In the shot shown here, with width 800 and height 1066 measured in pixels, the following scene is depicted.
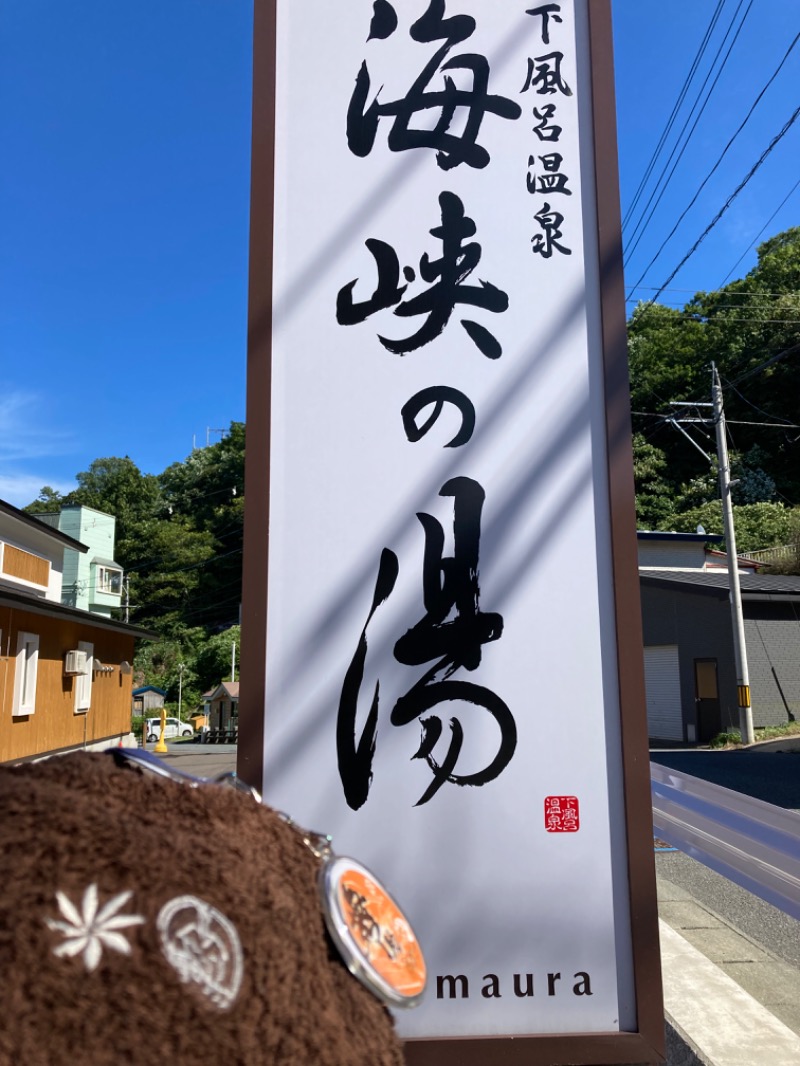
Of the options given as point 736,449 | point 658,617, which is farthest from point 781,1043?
point 736,449

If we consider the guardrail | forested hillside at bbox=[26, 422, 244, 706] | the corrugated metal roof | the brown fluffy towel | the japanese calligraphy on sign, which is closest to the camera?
the brown fluffy towel

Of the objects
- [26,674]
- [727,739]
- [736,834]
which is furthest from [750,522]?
[736,834]

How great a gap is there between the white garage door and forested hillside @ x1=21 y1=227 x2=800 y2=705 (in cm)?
864

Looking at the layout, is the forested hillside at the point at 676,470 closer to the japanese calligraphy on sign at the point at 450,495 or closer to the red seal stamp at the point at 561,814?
the japanese calligraphy on sign at the point at 450,495

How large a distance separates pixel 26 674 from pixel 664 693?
55.3 ft

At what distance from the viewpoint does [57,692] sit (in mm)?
16688

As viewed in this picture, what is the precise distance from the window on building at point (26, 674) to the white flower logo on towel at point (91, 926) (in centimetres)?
1550

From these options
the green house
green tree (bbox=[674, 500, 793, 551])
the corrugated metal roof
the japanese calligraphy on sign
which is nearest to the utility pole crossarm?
the corrugated metal roof

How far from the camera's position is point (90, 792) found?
81 cm

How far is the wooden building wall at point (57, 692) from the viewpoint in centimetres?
1405

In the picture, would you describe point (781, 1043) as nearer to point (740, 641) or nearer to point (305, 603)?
point (305, 603)

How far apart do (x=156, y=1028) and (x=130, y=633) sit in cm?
2309

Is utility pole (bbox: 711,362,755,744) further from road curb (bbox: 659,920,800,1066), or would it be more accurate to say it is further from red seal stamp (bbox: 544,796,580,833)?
red seal stamp (bbox: 544,796,580,833)

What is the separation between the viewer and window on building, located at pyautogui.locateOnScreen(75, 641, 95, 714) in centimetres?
1822
